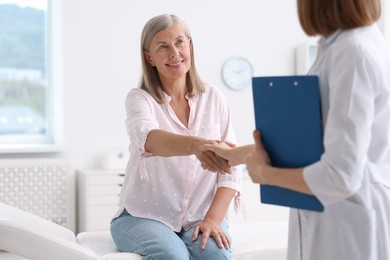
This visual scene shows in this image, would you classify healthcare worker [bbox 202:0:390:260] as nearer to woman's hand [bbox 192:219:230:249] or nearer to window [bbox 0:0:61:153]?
woman's hand [bbox 192:219:230:249]

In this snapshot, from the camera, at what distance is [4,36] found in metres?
4.94

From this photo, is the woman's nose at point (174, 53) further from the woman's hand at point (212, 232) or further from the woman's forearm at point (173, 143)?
the woman's hand at point (212, 232)

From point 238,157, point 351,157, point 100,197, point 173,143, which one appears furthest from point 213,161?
point 100,197

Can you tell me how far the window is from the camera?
493 cm

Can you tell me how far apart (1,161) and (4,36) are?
993 millimetres

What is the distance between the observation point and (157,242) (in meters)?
2.29

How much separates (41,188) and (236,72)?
1.69 m

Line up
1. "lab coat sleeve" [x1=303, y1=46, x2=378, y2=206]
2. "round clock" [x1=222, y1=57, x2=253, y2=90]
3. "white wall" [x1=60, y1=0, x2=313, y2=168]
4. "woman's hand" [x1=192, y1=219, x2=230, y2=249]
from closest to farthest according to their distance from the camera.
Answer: "lab coat sleeve" [x1=303, y1=46, x2=378, y2=206]
"woman's hand" [x1=192, y1=219, x2=230, y2=249]
"white wall" [x1=60, y1=0, x2=313, y2=168]
"round clock" [x1=222, y1=57, x2=253, y2=90]

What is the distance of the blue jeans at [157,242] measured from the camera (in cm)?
227

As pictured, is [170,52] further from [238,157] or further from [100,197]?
[100,197]

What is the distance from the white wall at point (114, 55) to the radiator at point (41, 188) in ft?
0.63

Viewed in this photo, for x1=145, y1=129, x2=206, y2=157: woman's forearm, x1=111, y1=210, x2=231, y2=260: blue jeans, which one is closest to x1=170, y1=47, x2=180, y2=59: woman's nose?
x1=145, y1=129, x2=206, y2=157: woman's forearm

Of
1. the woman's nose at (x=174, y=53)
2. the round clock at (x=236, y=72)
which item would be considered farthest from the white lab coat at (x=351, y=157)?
the round clock at (x=236, y=72)

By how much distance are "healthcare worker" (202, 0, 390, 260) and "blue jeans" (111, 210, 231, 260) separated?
2.64 ft
